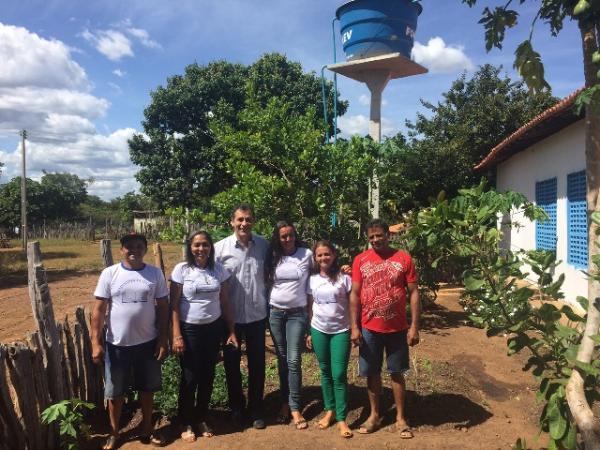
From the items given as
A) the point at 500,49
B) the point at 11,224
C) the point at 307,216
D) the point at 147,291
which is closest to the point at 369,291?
the point at 147,291

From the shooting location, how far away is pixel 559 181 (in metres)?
8.56

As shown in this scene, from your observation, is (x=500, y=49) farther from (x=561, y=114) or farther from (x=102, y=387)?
(x=561, y=114)

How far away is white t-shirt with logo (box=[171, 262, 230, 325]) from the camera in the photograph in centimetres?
351

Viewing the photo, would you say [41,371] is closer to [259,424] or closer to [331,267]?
[259,424]

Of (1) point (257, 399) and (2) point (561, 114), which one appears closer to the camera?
(1) point (257, 399)

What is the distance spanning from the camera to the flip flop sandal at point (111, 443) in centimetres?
346

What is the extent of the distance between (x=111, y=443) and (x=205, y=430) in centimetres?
65

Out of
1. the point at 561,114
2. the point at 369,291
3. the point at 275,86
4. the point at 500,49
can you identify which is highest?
the point at 275,86

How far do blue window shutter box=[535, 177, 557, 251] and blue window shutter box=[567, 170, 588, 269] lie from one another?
655 millimetres

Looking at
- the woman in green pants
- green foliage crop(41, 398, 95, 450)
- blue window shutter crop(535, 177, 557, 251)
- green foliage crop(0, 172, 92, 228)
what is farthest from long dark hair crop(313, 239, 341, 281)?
green foliage crop(0, 172, 92, 228)

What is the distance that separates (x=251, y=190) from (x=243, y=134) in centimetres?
76

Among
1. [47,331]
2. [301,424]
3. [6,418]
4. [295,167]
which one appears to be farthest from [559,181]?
[6,418]

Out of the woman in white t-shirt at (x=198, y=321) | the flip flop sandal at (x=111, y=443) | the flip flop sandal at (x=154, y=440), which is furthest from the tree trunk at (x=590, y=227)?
the flip flop sandal at (x=111, y=443)

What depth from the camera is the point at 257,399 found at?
3.85 m
